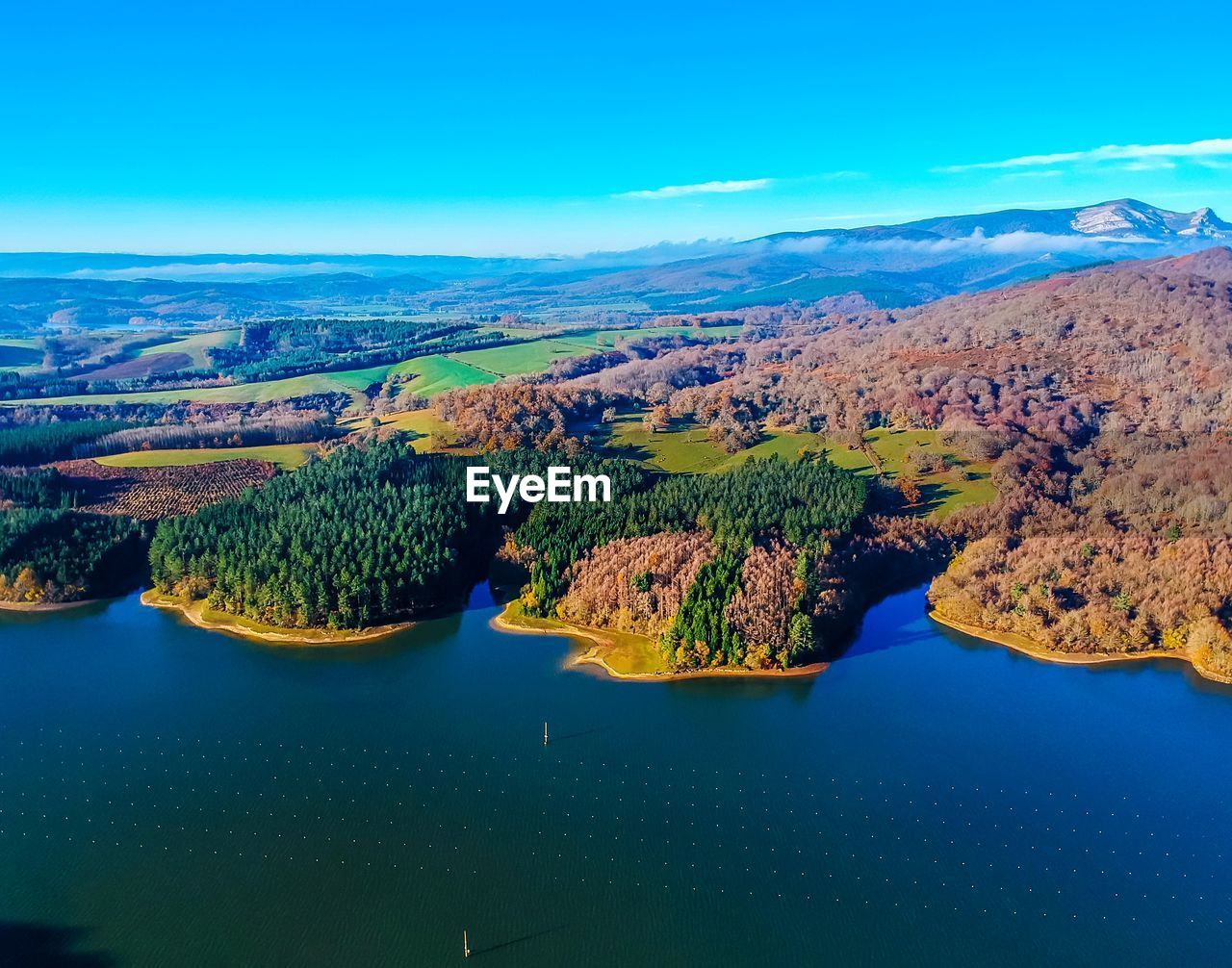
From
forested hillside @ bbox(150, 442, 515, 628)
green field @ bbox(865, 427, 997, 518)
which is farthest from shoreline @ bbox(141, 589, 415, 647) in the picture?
green field @ bbox(865, 427, 997, 518)

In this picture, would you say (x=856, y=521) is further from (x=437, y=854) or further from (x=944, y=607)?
(x=437, y=854)

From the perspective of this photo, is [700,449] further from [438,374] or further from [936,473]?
[438,374]

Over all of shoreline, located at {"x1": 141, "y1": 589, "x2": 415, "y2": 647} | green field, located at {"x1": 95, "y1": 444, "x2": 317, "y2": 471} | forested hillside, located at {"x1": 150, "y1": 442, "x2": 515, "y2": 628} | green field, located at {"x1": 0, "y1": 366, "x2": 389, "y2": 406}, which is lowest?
shoreline, located at {"x1": 141, "y1": 589, "x2": 415, "y2": 647}

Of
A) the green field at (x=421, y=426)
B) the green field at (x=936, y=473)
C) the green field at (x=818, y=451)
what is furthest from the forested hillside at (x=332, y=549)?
the green field at (x=936, y=473)

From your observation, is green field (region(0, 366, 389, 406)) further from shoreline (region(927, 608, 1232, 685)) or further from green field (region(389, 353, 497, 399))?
shoreline (region(927, 608, 1232, 685))

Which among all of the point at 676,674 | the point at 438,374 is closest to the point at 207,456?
the point at 438,374

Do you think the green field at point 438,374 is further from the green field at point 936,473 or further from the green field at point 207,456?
the green field at point 936,473
